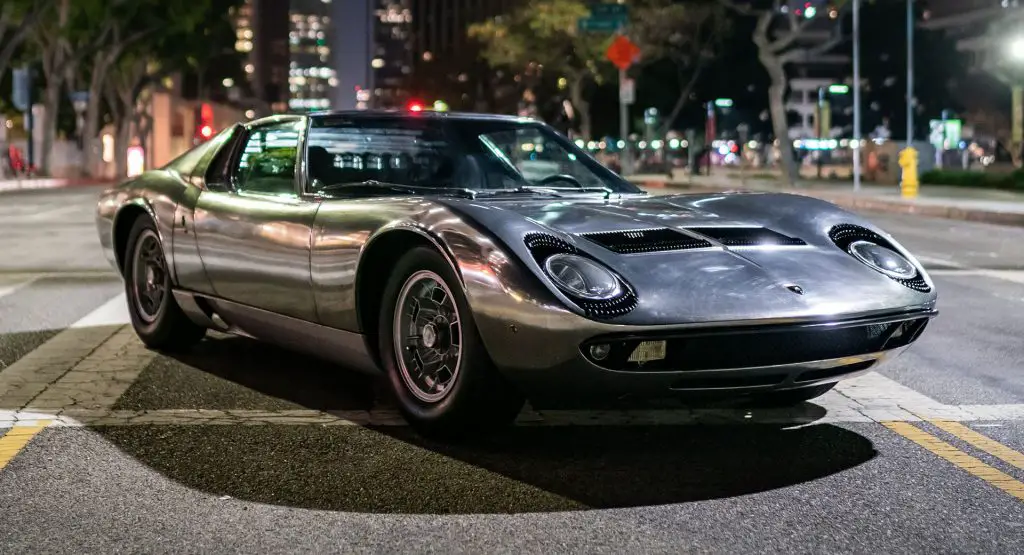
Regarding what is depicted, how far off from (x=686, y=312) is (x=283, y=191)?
2275 millimetres

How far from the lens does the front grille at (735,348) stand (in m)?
4.64

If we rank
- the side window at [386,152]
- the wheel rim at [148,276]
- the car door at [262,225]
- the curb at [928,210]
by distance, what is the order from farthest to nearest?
the curb at [928,210] < the wheel rim at [148,276] < the side window at [386,152] < the car door at [262,225]

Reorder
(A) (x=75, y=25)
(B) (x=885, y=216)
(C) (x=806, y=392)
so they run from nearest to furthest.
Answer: (C) (x=806, y=392) → (B) (x=885, y=216) → (A) (x=75, y=25)

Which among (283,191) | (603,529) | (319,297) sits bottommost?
(603,529)

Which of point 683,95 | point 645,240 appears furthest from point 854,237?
point 683,95

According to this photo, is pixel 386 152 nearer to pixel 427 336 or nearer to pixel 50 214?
pixel 427 336

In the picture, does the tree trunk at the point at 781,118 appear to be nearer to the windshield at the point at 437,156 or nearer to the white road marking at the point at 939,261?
the white road marking at the point at 939,261

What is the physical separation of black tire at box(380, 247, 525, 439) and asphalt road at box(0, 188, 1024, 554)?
98 mm

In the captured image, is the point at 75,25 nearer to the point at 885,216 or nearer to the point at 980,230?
the point at 885,216

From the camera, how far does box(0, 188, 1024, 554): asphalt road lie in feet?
13.0

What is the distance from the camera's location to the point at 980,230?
1961 cm

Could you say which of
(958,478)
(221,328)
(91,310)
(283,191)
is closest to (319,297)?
(283,191)

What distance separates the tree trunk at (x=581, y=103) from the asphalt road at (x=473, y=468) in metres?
60.9

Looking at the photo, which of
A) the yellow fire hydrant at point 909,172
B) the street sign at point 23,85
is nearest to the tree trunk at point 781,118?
the yellow fire hydrant at point 909,172
